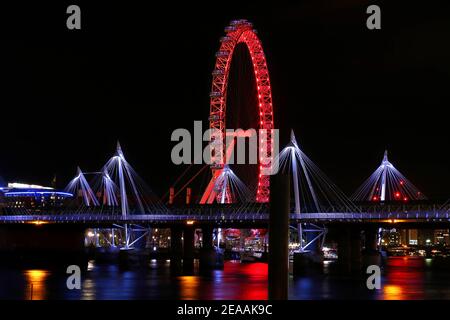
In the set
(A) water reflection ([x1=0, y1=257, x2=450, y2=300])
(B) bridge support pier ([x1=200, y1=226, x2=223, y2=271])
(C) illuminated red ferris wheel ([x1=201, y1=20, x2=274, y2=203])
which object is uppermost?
(C) illuminated red ferris wheel ([x1=201, y1=20, x2=274, y2=203])

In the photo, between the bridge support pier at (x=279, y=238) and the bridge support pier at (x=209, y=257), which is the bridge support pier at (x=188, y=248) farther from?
the bridge support pier at (x=279, y=238)

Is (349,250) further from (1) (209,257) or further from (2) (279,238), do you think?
(2) (279,238)

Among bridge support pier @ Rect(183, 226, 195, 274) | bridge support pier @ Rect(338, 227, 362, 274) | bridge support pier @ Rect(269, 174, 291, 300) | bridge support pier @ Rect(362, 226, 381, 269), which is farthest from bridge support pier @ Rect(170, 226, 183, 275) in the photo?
bridge support pier @ Rect(269, 174, 291, 300)

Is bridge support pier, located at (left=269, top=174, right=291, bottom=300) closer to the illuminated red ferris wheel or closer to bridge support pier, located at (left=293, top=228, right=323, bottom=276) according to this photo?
bridge support pier, located at (left=293, top=228, right=323, bottom=276)

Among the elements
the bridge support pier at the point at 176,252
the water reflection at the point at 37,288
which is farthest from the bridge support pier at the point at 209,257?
the water reflection at the point at 37,288

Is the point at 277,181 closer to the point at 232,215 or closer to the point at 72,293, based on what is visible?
the point at 72,293
